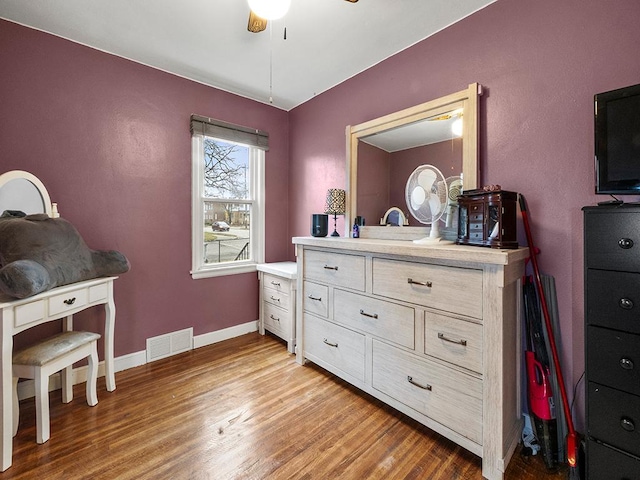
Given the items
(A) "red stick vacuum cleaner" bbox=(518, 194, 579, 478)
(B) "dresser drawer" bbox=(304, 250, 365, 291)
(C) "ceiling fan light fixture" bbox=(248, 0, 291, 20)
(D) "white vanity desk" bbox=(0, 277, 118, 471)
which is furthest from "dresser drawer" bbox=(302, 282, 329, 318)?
(C) "ceiling fan light fixture" bbox=(248, 0, 291, 20)

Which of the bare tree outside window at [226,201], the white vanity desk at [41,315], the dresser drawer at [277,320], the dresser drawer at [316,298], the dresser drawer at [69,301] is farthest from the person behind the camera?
the bare tree outside window at [226,201]

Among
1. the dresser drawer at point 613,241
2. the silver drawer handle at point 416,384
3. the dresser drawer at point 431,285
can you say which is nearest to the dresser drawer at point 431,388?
the silver drawer handle at point 416,384

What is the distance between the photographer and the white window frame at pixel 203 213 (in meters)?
2.75

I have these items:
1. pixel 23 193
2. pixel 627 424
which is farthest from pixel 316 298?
pixel 23 193

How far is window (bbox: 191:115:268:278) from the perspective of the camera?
9.09ft

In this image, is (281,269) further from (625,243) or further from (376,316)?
(625,243)

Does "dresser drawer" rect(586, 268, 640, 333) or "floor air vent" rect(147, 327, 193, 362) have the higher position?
"dresser drawer" rect(586, 268, 640, 333)

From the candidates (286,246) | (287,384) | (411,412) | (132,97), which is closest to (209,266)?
(286,246)

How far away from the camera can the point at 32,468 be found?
142 centimetres

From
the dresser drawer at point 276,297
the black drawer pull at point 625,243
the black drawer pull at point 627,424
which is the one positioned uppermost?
the black drawer pull at point 625,243

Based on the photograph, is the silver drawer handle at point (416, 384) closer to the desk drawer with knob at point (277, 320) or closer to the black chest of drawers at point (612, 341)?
the black chest of drawers at point (612, 341)

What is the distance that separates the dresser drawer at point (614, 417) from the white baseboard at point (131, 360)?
8.96 feet

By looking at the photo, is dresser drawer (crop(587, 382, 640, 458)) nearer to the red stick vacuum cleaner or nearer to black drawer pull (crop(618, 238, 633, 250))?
the red stick vacuum cleaner

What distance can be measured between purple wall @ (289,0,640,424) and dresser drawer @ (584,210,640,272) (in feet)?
1.36
